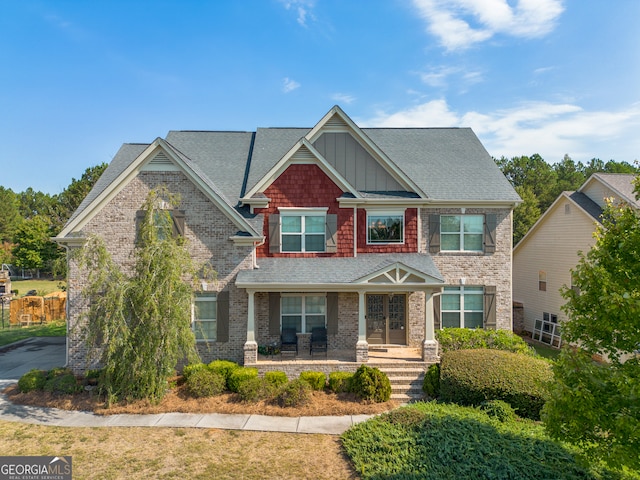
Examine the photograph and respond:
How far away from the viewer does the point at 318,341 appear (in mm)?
15188

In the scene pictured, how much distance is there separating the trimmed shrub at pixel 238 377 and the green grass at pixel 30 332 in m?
15.3

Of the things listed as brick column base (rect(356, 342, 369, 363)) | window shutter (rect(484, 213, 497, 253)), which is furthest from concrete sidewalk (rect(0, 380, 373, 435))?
window shutter (rect(484, 213, 497, 253))

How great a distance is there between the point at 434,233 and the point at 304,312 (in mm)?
6695

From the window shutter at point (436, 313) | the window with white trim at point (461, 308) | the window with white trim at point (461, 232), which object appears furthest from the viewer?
the window with white trim at point (461, 232)

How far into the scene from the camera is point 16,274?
64.2 metres

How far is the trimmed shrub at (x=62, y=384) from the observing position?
493 inches

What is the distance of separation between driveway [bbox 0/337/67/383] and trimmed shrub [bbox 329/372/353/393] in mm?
11542

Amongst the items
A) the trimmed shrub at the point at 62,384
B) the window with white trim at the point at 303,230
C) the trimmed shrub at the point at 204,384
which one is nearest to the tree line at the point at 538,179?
the window with white trim at the point at 303,230

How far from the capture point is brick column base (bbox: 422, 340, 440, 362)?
537 inches

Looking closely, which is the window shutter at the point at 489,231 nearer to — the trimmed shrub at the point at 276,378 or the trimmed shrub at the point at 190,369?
the trimmed shrub at the point at 276,378

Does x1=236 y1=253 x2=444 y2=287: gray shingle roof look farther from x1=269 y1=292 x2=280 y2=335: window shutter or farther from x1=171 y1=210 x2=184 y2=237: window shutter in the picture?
x1=171 y1=210 x2=184 y2=237: window shutter

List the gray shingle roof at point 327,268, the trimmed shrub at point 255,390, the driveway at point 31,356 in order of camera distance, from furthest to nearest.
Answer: the driveway at point 31,356 < the gray shingle roof at point 327,268 < the trimmed shrub at point 255,390

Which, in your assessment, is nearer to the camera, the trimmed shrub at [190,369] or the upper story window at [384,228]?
the trimmed shrub at [190,369]

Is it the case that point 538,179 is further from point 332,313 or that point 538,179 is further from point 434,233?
point 332,313
